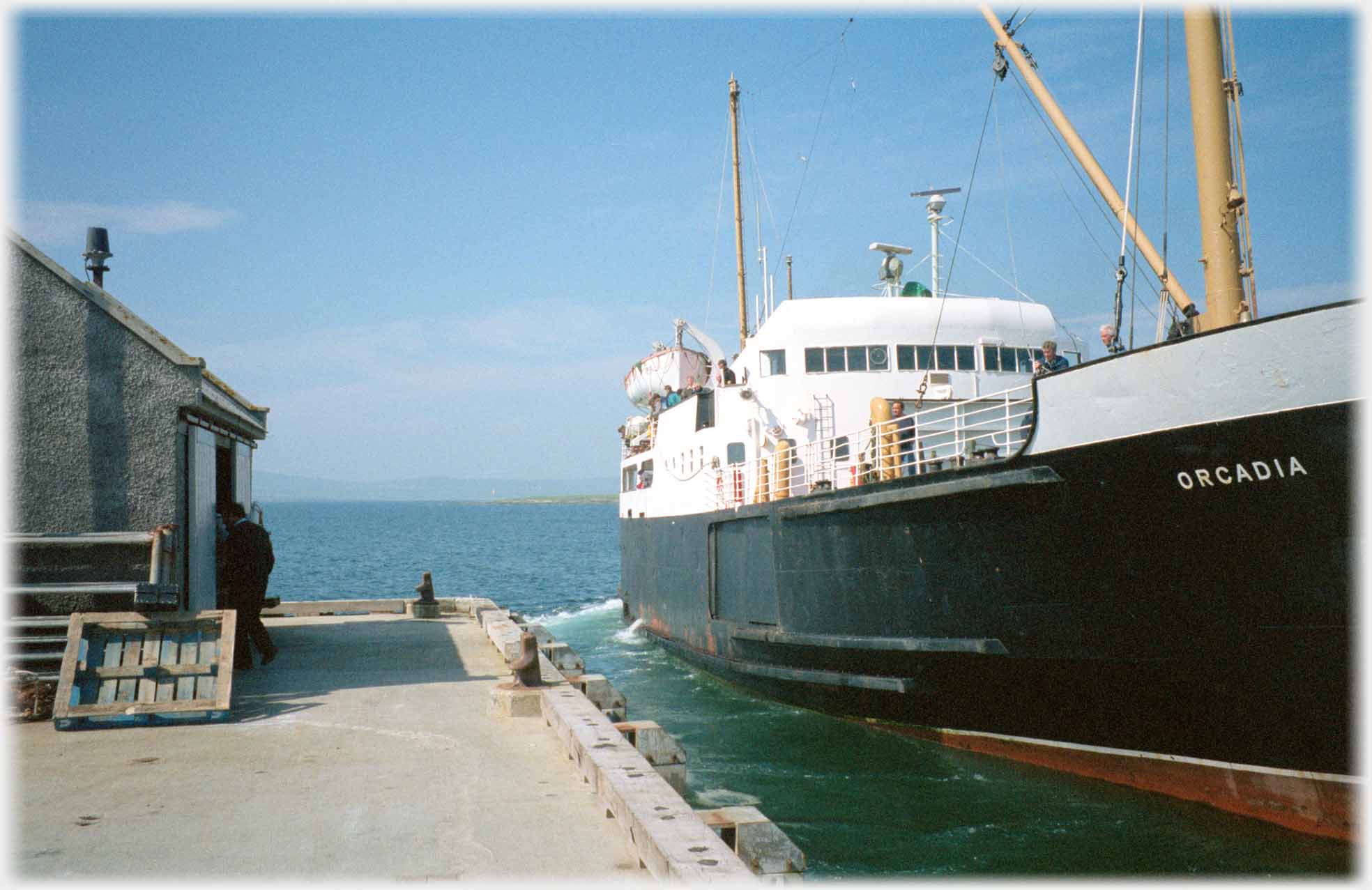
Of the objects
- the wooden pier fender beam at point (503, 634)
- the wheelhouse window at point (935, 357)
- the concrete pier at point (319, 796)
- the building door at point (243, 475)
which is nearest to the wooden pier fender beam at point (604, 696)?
the wooden pier fender beam at point (503, 634)

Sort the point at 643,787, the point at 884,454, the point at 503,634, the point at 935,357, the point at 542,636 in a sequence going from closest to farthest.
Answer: the point at 643,787 → the point at 884,454 → the point at 503,634 → the point at 542,636 → the point at 935,357

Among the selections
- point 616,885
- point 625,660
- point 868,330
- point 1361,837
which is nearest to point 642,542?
point 625,660

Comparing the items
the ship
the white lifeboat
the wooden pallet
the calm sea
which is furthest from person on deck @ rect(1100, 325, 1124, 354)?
the white lifeboat

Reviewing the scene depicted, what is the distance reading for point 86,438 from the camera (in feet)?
28.2

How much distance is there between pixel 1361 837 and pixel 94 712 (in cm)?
986

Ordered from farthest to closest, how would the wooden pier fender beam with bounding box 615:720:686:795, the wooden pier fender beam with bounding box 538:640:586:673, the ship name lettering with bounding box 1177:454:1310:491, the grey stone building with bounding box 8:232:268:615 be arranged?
1. the wooden pier fender beam with bounding box 538:640:586:673
2. the grey stone building with bounding box 8:232:268:615
3. the wooden pier fender beam with bounding box 615:720:686:795
4. the ship name lettering with bounding box 1177:454:1310:491

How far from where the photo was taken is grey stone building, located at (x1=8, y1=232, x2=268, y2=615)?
845cm

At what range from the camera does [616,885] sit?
4.76m

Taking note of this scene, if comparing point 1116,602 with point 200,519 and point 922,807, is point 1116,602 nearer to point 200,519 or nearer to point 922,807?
point 922,807

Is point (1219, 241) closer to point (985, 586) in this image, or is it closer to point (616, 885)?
point (985, 586)

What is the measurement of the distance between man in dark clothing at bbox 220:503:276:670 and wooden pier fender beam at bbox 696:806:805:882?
6731 mm

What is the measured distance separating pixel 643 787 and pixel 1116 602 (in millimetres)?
4855

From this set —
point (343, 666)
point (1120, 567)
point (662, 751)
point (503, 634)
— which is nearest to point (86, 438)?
point (343, 666)

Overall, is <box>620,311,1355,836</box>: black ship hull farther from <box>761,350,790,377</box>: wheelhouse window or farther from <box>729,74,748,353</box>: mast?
<box>729,74,748,353</box>: mast
